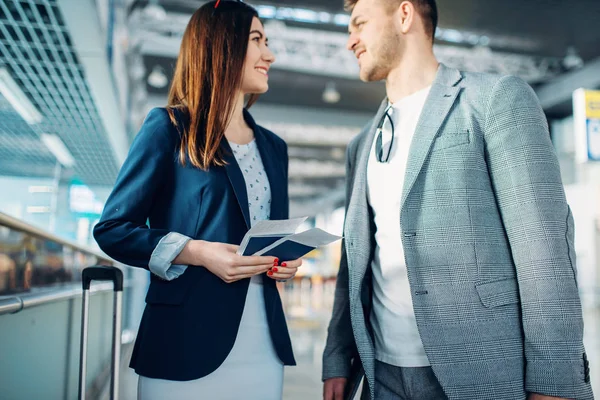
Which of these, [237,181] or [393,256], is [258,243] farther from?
[393,256]

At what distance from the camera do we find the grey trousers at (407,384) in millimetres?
1396

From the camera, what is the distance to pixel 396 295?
1491 mm

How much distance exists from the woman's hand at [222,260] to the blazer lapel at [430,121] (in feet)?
1.42

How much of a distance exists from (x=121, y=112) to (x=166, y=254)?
19.6ft

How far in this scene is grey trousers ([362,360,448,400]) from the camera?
140 centimetres

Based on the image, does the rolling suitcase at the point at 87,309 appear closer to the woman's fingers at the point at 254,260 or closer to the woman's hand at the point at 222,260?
the woman's hand at the point at 222,260

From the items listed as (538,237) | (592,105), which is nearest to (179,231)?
(538,237)

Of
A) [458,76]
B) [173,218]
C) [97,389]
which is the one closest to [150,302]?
[173,218]

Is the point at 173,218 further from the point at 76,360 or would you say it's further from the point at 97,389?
the point at 97,389

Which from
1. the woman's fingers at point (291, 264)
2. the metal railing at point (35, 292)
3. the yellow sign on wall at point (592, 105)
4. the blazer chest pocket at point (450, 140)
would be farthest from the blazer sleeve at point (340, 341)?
the yellow sign on wall at point (592, 105)

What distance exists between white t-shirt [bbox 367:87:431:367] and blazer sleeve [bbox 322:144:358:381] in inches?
6.1

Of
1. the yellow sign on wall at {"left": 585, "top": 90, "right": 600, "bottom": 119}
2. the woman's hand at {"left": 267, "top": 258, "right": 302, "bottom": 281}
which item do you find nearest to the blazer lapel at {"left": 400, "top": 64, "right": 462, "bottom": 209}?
the woman's hand at {"left": 267, "top": 258, "right": 302, "bottom": 281}

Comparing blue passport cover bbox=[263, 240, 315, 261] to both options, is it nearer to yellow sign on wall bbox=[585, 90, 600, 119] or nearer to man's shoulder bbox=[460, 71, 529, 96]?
man's shoulder bbox=[460, 71, 529, 96]

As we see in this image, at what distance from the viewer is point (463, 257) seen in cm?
136
